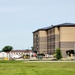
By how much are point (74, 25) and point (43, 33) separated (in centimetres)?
3359

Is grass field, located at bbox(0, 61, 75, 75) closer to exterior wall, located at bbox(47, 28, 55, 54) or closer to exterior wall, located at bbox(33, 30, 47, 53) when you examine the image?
exterior wall, located at bbox(47, 28, 55, 54)

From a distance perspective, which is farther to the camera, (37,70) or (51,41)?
(51,41)

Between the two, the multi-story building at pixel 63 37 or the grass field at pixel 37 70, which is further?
the multi-story building at pixel 63 37

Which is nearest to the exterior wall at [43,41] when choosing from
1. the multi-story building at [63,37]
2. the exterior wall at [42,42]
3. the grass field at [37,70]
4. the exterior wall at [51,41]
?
the exterior wall at [42,42]

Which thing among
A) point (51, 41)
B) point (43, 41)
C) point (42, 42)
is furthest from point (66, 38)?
point (43, 41)

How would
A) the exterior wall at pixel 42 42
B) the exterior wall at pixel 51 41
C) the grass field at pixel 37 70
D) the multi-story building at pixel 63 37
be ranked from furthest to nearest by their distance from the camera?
the exterior wall at pixel 42 42 < the exterior wall at pixel 51 41 < the multi-story building at pixel 63 37 < the grass field at pixel 37 70

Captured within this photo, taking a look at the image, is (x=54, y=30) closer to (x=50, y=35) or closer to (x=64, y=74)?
(x=50, y=35)

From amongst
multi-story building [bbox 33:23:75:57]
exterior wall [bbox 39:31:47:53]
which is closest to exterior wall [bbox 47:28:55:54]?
multi-story building [bbox 33:23:75:57]

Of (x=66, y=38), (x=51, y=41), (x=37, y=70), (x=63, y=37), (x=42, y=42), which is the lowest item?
(x=37, y=70)

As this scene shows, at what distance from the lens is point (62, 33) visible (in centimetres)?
11375

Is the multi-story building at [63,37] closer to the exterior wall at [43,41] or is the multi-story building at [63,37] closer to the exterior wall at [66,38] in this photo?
the exterior wall at [66,38]

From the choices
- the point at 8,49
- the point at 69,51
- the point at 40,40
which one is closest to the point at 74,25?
the point at 69,51

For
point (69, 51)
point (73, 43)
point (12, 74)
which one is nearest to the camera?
point (12, 74)

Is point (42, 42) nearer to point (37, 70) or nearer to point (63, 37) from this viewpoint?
point (63, 37)
